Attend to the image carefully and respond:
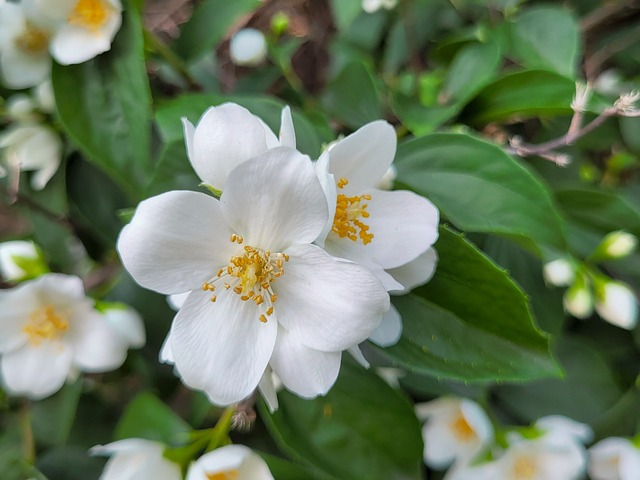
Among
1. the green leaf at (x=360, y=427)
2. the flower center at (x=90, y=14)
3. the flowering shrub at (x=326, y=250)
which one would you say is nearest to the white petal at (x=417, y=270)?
the flowering shrub at (x=326, y=250)

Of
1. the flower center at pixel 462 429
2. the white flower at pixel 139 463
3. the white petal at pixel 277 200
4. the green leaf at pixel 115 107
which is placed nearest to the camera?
the white petal at pixel 277 200

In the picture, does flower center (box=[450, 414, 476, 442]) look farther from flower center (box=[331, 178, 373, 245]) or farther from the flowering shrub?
flower center (box=[331, 178, 373, 245])

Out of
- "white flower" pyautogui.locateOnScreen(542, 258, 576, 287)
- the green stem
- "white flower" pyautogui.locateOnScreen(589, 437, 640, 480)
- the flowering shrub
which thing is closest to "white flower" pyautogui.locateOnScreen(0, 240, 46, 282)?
the flowering shrub

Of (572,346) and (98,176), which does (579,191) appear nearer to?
(572,346)

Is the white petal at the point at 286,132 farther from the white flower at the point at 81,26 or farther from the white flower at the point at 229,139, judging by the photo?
the white flower at the point at 81,26

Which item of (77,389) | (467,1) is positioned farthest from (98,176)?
(467,1)

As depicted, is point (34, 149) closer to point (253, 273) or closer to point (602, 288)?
point (253, 273)

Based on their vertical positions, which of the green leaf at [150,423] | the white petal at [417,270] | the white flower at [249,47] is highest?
the white flower at [249,47]
